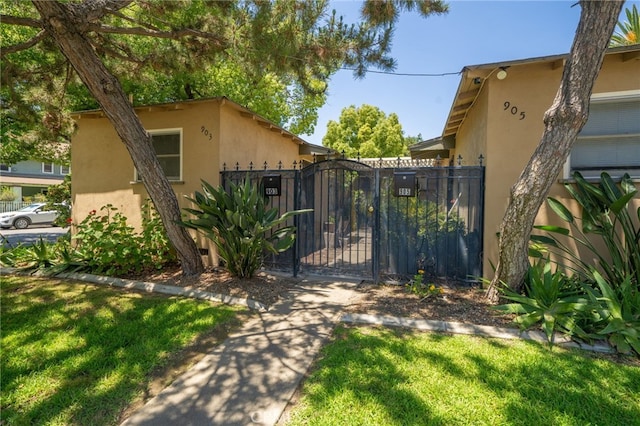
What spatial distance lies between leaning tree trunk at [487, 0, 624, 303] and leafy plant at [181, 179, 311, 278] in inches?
116

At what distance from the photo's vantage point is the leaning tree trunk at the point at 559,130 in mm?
3270

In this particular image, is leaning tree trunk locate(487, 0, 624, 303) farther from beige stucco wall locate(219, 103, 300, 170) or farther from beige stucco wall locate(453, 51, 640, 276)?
beige stucco wall locate(219, 103, 300, 170)

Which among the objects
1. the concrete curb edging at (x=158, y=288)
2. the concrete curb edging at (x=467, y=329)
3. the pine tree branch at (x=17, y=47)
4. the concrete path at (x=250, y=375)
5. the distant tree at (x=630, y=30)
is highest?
the distant tree at (x=630, y=30)

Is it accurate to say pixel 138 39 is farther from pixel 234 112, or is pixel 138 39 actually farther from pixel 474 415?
pixel 474 415

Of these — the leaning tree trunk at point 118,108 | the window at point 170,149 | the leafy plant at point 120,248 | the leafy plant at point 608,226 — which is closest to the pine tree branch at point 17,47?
the leaning tree trunk at point 118,108

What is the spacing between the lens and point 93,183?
298 inches

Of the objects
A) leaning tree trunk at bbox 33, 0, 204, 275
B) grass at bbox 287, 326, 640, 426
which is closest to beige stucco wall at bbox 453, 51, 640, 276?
grass at bbox 287, 326, 640, 426

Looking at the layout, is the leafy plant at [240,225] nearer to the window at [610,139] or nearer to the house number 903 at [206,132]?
the house number 903 at [206,132]

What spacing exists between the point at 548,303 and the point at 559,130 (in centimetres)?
203

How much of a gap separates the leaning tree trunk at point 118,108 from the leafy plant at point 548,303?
5.13 meters

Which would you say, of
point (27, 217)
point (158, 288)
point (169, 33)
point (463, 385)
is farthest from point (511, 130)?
point (27, 217)

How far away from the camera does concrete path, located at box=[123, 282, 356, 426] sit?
2312 mm

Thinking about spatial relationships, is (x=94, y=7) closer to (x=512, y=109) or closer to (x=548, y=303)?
(x=512, y=109)

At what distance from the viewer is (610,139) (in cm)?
456
